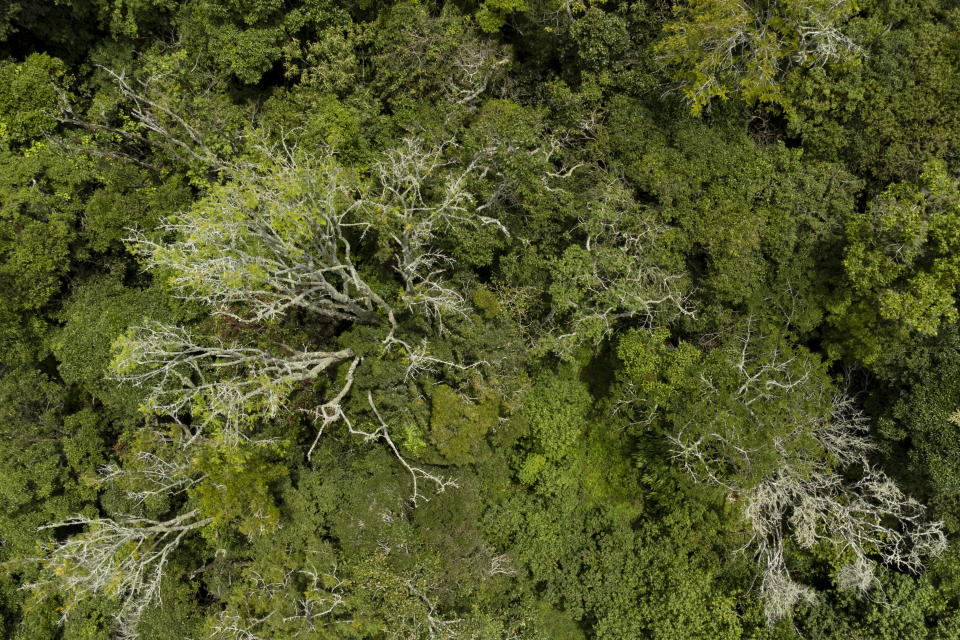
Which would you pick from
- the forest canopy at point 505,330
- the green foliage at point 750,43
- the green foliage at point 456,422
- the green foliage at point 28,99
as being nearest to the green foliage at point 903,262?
the forest canopy at point 505,330

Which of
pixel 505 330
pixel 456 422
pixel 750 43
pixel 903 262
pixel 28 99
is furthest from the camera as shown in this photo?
pixel 28 99

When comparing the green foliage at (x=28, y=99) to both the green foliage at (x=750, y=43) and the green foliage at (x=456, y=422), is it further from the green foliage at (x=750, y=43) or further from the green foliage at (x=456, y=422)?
the green foliage at (x=750, y=43)

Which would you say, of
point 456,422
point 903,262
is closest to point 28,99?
point 456,422

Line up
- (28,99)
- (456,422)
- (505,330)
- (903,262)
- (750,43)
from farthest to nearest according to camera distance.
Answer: (28,99)
(505,330)
(750,43)
(456,422)
(903,262)

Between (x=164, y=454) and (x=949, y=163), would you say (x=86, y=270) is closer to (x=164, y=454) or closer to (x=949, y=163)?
(x=164, y=454)

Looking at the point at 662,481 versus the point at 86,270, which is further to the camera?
the point at 86,270

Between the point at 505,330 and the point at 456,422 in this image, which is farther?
the point at 505,330

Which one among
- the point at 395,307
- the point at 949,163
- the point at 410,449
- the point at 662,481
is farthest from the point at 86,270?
the point at 949,163

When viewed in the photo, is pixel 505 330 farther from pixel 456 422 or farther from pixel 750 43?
pixel 750 43
